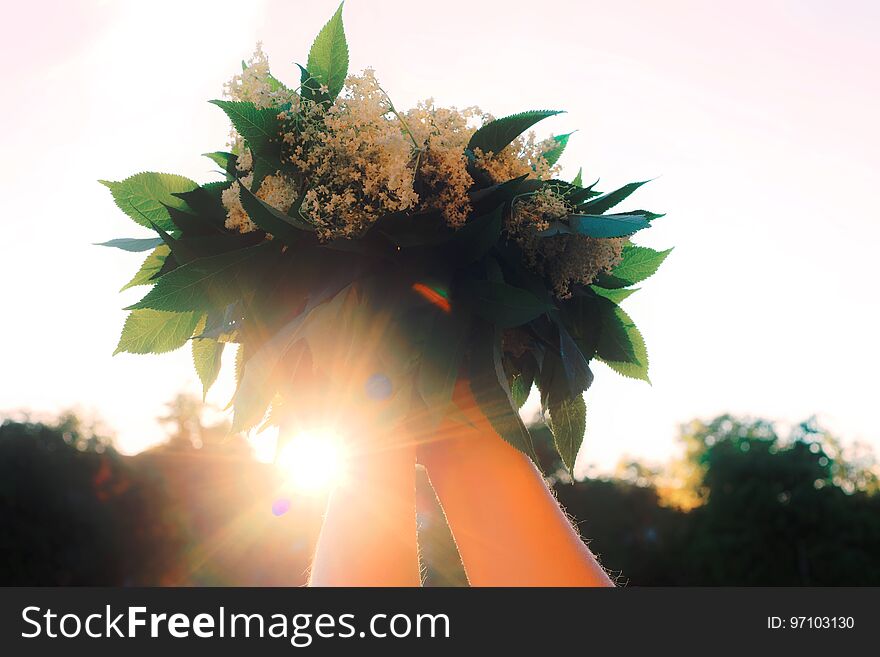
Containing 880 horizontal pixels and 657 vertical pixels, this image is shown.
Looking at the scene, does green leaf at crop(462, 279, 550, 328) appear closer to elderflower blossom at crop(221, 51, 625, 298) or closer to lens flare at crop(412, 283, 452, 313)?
lens flare at crop(412, 283, 452, 313)

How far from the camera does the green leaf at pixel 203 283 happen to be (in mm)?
2475

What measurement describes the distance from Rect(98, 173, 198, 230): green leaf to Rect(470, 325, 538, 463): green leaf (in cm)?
126

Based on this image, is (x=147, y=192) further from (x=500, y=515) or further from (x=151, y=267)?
(x=500, y=515)

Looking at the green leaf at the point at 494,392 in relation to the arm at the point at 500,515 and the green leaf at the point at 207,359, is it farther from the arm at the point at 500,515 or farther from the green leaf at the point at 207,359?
the green leaf at the point at 207,359

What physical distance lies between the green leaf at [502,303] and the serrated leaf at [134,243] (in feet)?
4.11

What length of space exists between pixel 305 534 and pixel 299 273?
157ft

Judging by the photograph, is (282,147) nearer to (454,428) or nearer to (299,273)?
(299,273)

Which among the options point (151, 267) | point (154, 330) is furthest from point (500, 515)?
point (151, 267)

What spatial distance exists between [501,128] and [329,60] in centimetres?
65

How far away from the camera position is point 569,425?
2.84m

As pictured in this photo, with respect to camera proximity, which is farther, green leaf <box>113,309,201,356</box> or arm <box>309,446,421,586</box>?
green leaf <box>113,309,201,356</box>

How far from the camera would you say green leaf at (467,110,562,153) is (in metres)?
2.69

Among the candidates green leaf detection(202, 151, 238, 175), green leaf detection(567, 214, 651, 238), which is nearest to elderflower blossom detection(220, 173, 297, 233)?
green leaf detection(202, 151, 238, 175)

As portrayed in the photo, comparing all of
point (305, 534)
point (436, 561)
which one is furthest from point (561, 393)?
point (305, 534)
